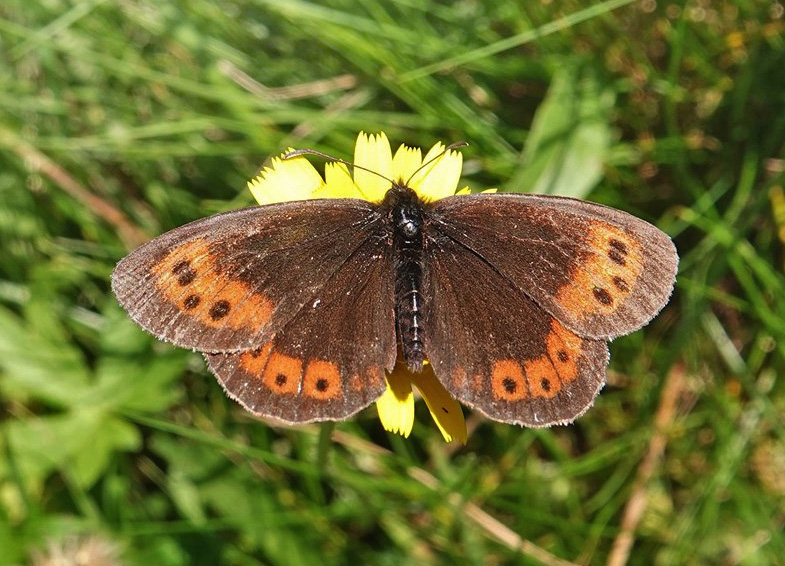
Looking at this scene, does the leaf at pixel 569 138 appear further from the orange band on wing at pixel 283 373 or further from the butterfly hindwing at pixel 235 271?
the orange band on wing at pixel 283 373

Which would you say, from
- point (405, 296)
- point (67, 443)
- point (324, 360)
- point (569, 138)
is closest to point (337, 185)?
point (405, 296)

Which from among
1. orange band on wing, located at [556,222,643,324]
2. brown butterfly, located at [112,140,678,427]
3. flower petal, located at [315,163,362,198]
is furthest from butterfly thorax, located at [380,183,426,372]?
orange band on wing, located at [556,222,643,324]

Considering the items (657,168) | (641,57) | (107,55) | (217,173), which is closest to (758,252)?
(657,168)

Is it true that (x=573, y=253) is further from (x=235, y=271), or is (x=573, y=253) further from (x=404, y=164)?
(x=235, y=271)

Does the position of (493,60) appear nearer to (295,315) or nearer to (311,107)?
(311,107)

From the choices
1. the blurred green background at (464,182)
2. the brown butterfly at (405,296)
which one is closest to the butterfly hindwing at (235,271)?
the brown butterfly at (405,296)

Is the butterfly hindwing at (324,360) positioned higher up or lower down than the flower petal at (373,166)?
lower down
